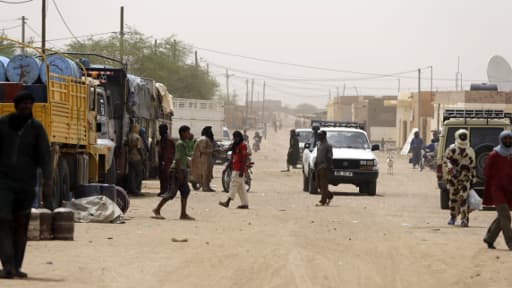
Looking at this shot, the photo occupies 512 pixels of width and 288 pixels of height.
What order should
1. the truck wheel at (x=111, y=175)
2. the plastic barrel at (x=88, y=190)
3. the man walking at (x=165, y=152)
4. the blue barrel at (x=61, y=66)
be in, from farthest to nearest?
1. the man walking at (x=165, y=152)
2. the truck wheel at (x=111, y=175)
3. the blue barrel at (x=61, y=66)
4. the plastic barrel at (x=88, y=190)

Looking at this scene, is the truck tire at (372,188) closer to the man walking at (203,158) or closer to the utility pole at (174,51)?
→ the man walking at (203,158)

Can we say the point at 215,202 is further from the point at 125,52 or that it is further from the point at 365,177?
the point at 125,52

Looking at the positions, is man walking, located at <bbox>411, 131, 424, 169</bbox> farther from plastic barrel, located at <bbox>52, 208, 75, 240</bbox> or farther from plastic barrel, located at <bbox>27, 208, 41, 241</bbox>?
plastic barrel, located at <bbox>27, 208, 41, 241</bbox>

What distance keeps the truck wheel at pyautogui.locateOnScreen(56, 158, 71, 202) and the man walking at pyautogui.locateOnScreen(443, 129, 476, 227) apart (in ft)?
21.1

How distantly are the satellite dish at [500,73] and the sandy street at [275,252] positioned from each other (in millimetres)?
49393

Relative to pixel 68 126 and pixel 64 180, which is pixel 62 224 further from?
pixel 68 126

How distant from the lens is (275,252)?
1452 cm

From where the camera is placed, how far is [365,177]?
30438 millimetres

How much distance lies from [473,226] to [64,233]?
26.1 ft

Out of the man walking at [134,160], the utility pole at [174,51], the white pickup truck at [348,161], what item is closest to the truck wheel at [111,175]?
the man walking at [134,160]

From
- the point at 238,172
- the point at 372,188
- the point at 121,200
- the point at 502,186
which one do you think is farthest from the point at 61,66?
the point at 372,188

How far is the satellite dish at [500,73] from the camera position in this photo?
→ 7232cm

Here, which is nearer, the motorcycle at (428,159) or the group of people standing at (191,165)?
the group of people standing at (191,165)

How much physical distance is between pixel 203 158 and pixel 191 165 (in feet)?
1.92
